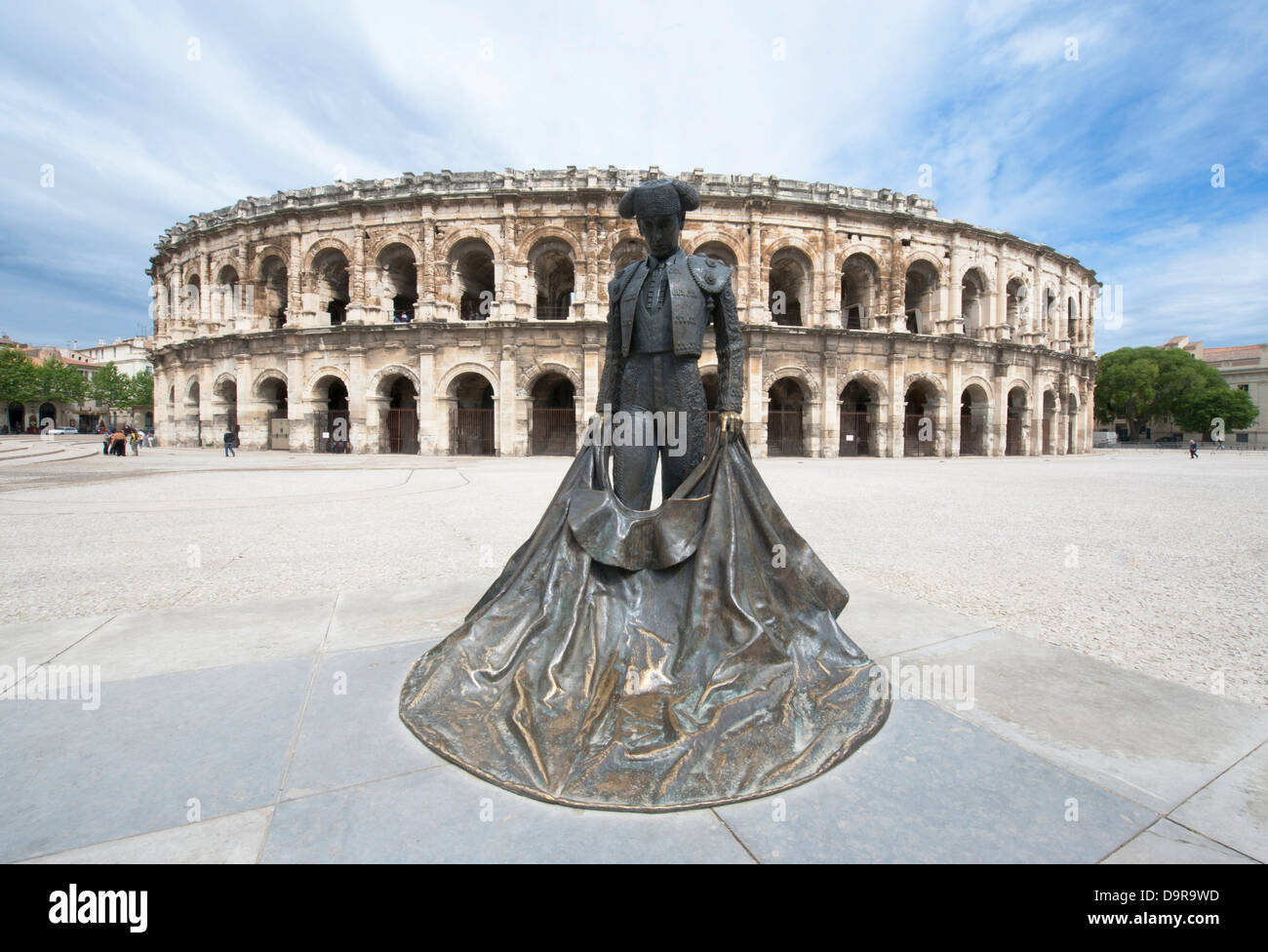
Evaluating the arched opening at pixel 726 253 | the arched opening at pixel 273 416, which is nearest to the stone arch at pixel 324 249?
the arched opening at pixel 273 416

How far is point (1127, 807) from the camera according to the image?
165 centimetres

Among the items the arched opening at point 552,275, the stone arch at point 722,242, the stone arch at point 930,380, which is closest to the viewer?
the stone arch at point 722,242

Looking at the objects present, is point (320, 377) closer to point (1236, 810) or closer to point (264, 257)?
point (264, 257)

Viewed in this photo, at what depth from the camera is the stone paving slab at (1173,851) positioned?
4.72 ft

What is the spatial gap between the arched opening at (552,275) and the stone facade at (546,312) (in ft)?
0.46

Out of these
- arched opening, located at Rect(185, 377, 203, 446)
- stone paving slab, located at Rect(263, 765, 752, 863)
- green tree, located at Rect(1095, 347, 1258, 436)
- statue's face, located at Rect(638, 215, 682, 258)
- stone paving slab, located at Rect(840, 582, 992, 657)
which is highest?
green tree, located at Rect(1095, 347, 1258, 436)

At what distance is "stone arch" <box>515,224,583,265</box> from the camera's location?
22125 mm

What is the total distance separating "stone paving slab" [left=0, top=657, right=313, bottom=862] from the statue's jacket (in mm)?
2152

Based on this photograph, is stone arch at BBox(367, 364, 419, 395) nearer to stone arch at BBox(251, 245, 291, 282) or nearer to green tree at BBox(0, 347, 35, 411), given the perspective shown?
stone arch at BBox(251, 245, 291, 282)

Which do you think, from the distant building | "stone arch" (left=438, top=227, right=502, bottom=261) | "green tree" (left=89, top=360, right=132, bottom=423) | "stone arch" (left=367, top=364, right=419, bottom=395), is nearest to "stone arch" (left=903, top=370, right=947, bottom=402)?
"stone arch" (left=438, top=227, right=502, bottom=261)

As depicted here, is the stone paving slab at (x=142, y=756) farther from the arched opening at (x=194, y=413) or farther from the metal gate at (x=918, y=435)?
the arched opening at (x=194, y=413)

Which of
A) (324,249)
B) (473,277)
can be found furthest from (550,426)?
(324,249)
